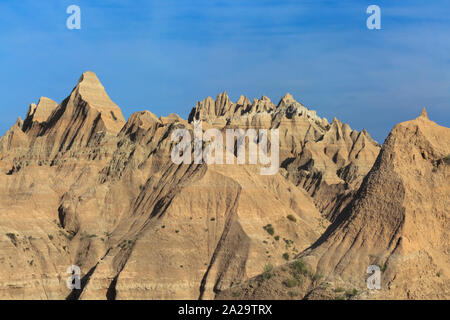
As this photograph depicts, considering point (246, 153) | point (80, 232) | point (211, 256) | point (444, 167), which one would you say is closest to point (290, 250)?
point (211, 256)

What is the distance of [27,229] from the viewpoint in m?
116

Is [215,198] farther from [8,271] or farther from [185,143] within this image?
[8,271]

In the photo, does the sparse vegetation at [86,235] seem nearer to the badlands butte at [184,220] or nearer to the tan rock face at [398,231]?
the badlands butte at [184,220]

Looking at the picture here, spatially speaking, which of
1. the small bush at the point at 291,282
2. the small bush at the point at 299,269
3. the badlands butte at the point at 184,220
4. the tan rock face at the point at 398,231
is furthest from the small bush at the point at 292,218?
the small bush at the point at 291,282

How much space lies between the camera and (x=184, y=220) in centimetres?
10906

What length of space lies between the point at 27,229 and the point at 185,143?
22494 millimetres

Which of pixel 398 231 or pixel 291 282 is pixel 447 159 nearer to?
pixel 398 231

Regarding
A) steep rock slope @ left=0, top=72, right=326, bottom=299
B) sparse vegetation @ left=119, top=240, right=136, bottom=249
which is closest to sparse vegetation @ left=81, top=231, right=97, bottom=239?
steep rock slope @ left=0, top=72, right=326, bottom=299

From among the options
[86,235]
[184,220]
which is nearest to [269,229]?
[184,220]

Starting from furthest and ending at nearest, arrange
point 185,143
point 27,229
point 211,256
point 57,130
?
point 57,130 → point 185,143 → point 27,229 → point 211,256

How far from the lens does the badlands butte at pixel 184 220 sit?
235ft

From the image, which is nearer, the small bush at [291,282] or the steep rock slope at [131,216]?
the small bush at [291,282]
